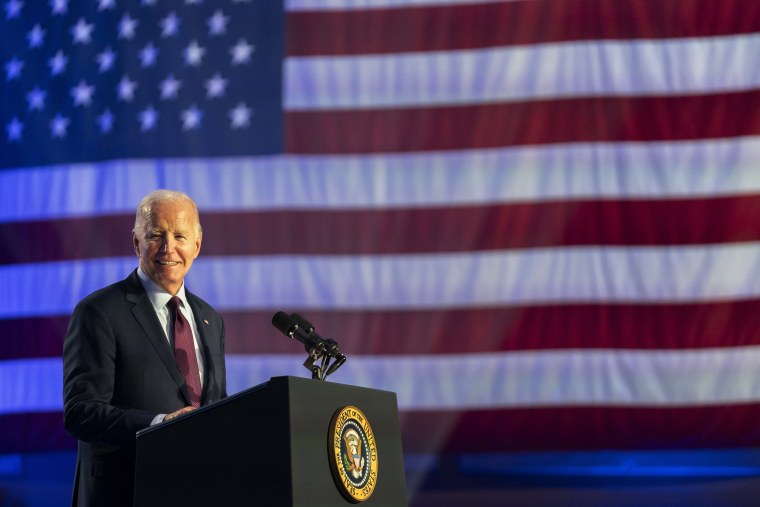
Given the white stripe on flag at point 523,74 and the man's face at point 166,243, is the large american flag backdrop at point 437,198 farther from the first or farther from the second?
the man's face at point 166,243

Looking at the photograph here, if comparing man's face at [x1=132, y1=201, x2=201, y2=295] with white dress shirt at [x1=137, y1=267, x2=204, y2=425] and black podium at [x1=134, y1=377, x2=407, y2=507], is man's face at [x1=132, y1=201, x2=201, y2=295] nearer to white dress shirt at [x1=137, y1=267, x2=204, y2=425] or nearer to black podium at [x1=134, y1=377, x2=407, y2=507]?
white dress shirt at [x1=137, y1=267, x2=204, y2=425]

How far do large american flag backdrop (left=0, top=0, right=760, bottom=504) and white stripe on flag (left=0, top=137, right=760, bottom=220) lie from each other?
0.01 meters

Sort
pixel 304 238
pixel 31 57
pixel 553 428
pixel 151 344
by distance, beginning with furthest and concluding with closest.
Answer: pixel 31 57, pixel 304 238, pixel 553 428, pixel 151 344

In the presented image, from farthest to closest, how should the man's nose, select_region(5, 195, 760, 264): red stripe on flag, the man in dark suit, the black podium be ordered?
1. select_region(5, 195, 760, 264): red stripe on flag
2. the man's nose
3. the man in dark suit
4. the black podium

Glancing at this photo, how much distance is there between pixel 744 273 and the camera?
12.5 ft

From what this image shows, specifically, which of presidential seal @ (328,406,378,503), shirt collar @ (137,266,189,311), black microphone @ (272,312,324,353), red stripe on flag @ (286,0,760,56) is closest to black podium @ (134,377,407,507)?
presidential seal @ (328,406,378,503)

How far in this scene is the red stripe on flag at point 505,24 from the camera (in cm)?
400

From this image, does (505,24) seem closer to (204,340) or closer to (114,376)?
(204,340)

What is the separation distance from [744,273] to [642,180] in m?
0.59

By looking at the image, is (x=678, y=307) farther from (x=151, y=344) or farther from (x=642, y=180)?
(x=151, y=344)

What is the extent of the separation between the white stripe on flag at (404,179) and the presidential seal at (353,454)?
7.72ft

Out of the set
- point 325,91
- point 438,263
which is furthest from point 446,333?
point 325,91

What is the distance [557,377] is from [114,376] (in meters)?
2.29

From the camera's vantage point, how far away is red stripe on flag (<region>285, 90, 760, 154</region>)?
12.9 feet
